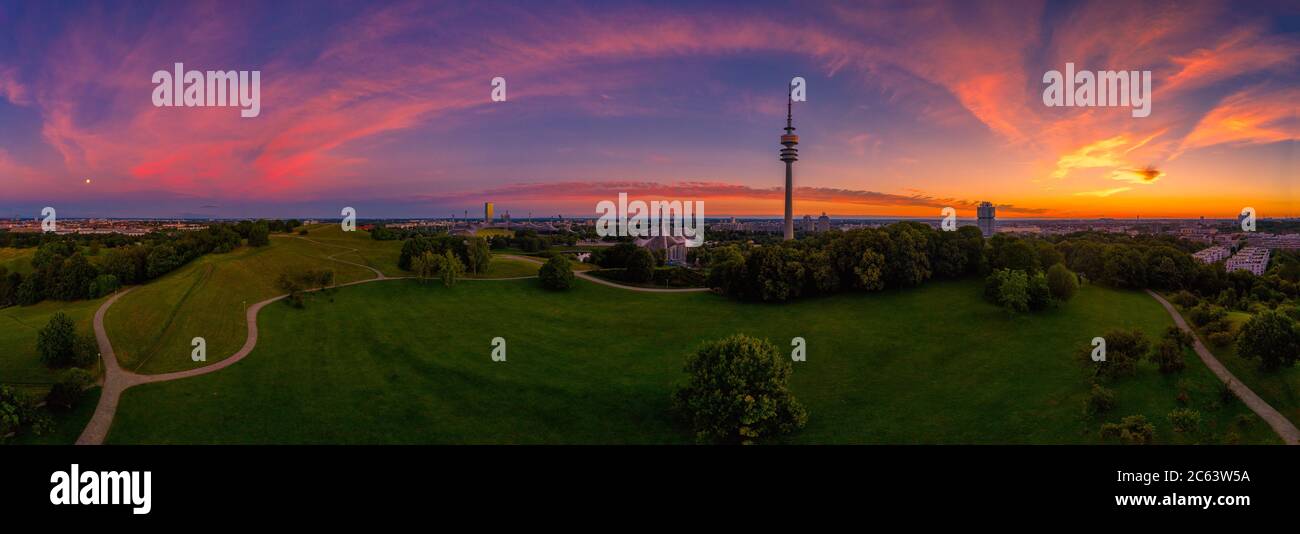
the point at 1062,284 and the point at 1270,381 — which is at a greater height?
the point at 1062,284

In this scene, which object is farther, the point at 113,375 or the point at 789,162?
the point at 789,162

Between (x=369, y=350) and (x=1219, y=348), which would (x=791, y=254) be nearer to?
(x=1219, y=348)

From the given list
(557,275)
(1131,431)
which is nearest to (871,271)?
(1131,431)

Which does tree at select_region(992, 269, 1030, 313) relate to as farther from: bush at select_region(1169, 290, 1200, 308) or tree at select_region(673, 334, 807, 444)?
tree at select_region(673, 334, 807, 444)

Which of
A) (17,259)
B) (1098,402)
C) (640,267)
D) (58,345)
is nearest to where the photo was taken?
(1098,402)

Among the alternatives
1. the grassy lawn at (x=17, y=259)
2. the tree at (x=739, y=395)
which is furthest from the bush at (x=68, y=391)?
the grassy lawn at (x=17, y=259)

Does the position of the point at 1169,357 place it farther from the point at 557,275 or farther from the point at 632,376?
the point at 557,275

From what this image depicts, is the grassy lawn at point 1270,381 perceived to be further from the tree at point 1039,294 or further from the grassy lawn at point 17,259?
the grassy lawn at point 17,259
